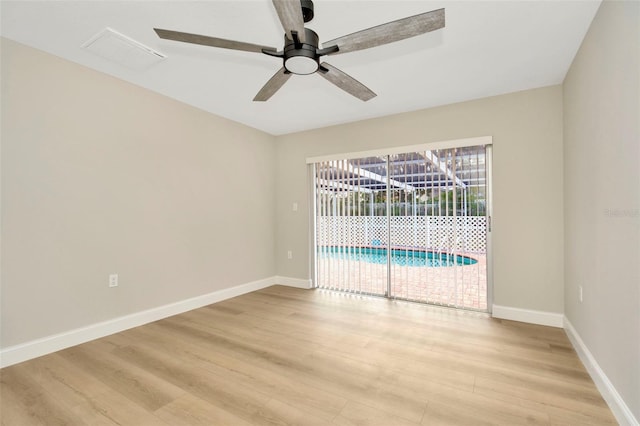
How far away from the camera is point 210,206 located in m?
A: 3.74

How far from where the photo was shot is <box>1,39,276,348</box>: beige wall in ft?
7.29

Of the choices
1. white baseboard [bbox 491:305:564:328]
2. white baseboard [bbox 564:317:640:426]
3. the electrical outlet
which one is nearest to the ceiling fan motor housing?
white baseboard [bbox 564:317:640:426]

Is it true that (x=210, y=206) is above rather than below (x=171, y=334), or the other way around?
above

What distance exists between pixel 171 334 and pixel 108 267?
89 cm

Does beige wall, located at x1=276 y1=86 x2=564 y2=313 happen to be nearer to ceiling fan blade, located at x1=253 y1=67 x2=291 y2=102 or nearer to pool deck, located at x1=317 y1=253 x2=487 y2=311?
pool deck, located at x1=317 y1=253 x2=487 y2=311

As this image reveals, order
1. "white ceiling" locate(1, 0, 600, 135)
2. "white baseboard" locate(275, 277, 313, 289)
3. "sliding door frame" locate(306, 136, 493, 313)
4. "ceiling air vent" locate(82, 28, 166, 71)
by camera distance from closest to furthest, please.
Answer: "white ceiling" locate(1, 0, 600, 135) < "ceiling air vent" locate(82, 28, 166, 71) < "sliding door frame" locate(306, 136, 493, 313) < "white baseboard" locate(275, 277, 313, 289)

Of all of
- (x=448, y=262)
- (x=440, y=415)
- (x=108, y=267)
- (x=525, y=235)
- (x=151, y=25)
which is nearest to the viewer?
(x=440, y=415)

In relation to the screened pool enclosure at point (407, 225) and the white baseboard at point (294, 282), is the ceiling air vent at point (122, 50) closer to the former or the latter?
the screened pool enclosure at point (407, 225)

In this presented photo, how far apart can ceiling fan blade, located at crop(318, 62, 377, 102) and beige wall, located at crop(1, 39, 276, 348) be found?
7.28 ft

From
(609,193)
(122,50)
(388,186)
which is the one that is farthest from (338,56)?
(609,193)

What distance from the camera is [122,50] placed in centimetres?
231

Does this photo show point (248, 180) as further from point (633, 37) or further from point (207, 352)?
point (633, 37)

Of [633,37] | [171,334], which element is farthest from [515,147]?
[171,334]

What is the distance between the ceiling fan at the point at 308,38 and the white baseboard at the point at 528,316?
118 inches
